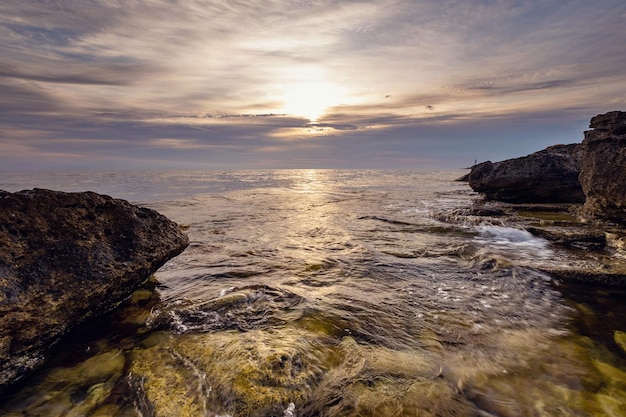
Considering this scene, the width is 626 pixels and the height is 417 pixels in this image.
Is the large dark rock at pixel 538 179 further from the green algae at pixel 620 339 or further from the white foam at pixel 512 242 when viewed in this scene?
the green algae at pixel 620 339

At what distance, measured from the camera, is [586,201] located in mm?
11266

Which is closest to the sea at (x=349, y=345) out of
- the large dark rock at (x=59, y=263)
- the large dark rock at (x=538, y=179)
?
the large dark rock at (x=59, y=263)

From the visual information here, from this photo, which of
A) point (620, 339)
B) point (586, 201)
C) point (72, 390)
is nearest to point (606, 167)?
point (586, 201)

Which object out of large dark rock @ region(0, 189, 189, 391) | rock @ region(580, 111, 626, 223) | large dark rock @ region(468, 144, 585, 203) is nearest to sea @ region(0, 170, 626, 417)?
large dark rock @ region(0, 189, 189, 391)

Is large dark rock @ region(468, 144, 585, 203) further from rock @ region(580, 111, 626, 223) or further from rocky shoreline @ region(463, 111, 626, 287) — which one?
rock @ region(580, 111, 626, 223)

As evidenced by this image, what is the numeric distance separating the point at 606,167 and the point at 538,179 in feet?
25.2

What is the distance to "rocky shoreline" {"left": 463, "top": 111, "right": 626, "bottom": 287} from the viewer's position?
7.16 m

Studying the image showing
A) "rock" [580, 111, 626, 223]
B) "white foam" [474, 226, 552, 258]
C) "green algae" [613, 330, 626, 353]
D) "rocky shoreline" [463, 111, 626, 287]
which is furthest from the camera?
"rock" [580, 111, 626, 223]

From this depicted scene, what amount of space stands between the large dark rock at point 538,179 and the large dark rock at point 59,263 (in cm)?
1826

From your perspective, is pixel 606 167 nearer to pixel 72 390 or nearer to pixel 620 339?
pixel 620 339

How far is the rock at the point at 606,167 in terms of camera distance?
9.27 metres

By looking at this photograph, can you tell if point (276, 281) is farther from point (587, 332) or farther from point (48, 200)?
point (587, 332)

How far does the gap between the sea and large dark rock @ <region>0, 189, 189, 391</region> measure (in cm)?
39

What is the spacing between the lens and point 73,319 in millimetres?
4652
